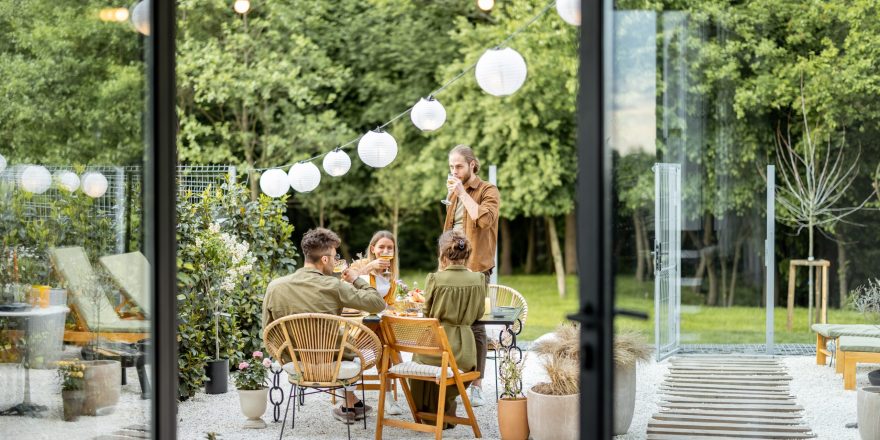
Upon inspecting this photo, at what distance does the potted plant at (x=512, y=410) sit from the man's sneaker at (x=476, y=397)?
3.51 feet

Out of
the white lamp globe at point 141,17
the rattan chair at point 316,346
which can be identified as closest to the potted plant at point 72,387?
the white lamp globe at point 141,17

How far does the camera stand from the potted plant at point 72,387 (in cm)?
388

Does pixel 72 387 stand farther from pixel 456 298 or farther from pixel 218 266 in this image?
pixel 218 266

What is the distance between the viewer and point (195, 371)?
24.1ft

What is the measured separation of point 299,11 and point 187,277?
9621 millimetres

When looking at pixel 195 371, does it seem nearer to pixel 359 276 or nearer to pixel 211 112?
pixel 359 276

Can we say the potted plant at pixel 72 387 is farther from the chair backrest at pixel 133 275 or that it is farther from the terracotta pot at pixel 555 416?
the terracotta pot at pixel 555 416

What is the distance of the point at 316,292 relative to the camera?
5898mm

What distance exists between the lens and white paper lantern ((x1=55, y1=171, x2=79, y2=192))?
3.92 m

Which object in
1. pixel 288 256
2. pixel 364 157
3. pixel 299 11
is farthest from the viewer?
pixel 299 11

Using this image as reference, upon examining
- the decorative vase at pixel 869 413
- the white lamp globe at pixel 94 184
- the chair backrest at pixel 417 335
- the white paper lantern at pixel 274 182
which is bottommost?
the decorative vase at pixel 869 413

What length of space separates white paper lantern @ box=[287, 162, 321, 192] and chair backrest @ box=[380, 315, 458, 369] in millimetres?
3136

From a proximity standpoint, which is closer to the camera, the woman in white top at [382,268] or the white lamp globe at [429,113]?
the woman in white top at [382,268]

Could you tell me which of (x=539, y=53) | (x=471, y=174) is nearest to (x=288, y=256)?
(x=471, y=174)
